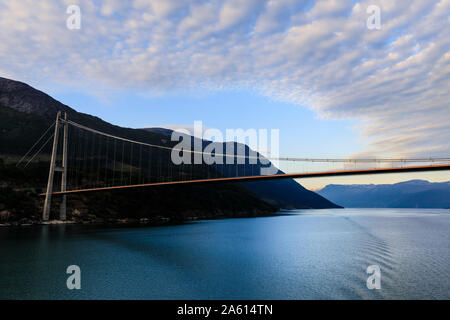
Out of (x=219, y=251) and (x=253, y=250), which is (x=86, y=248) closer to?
(x=219, y=251)
